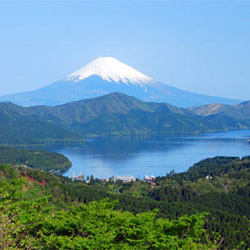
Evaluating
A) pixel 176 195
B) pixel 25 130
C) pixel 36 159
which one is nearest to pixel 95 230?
pixel 176 195

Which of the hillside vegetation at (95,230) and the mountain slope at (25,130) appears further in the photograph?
the mountain slope at (25,130)

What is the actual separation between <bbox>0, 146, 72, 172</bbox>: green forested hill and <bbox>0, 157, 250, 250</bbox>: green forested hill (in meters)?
35.8

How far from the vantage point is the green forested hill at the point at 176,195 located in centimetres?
3278

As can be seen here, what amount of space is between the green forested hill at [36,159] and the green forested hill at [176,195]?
3585 centimetres

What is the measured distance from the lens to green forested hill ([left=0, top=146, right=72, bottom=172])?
91562 millimetres

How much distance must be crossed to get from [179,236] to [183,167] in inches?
2907

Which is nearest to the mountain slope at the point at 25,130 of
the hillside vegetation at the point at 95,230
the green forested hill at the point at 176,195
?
the green forested hill at the point at 176,195

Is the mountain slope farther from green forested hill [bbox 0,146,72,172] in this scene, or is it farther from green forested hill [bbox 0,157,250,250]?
green forested hill [bbox 0,157,250,250]

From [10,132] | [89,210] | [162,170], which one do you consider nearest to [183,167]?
[162,170]

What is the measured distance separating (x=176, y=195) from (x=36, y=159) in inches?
2208

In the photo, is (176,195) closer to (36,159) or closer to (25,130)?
(36,159)

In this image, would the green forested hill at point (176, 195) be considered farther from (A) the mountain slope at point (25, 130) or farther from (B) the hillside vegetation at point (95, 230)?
(A) the mountain slope at point (25, 130)

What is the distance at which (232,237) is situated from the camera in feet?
102

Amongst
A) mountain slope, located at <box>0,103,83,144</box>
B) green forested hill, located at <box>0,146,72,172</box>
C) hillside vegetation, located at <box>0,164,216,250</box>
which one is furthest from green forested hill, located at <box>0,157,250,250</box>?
mountain slope, located at <box>0,103,83,144</box>
